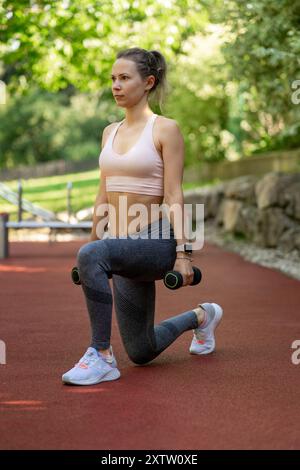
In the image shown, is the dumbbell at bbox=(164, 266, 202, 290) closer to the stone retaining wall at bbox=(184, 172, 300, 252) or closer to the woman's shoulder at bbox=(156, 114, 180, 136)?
the woman's shoulder at bbox=(156, 114, 180, 136)

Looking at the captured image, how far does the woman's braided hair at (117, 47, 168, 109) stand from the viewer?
598 centimetres

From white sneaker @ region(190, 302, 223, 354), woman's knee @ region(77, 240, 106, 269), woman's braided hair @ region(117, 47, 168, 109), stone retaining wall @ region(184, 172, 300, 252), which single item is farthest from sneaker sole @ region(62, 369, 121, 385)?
stone retaining wall @ region(184, 172, 300, 252)

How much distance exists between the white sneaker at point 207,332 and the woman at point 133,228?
2.09ft

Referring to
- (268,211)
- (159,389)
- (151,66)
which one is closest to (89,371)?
(159,389)

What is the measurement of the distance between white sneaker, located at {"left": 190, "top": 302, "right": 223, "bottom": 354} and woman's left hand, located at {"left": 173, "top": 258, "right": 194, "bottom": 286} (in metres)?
1.09

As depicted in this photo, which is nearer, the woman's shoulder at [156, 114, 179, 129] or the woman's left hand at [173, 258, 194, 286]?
the woman's left hand at [173, 258, 194, 286]

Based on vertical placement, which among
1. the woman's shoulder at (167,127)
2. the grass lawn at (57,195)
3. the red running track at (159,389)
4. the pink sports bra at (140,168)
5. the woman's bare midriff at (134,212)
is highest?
the woman's shoulder at (167,127)

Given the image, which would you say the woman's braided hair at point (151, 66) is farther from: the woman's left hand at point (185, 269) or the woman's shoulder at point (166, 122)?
the woman's left hand at point (185, 269)

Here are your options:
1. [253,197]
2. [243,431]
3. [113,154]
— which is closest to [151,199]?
[113,154]

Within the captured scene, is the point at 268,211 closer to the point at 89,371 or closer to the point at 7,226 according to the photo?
the point at 7,226

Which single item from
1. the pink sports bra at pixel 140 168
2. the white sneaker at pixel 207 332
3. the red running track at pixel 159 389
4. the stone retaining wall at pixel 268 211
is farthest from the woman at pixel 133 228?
the stone retaining wall at pixel 268 211

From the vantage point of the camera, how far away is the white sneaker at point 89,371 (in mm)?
5766

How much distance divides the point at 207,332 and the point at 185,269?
1.31m

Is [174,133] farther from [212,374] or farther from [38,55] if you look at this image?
[38,55]
